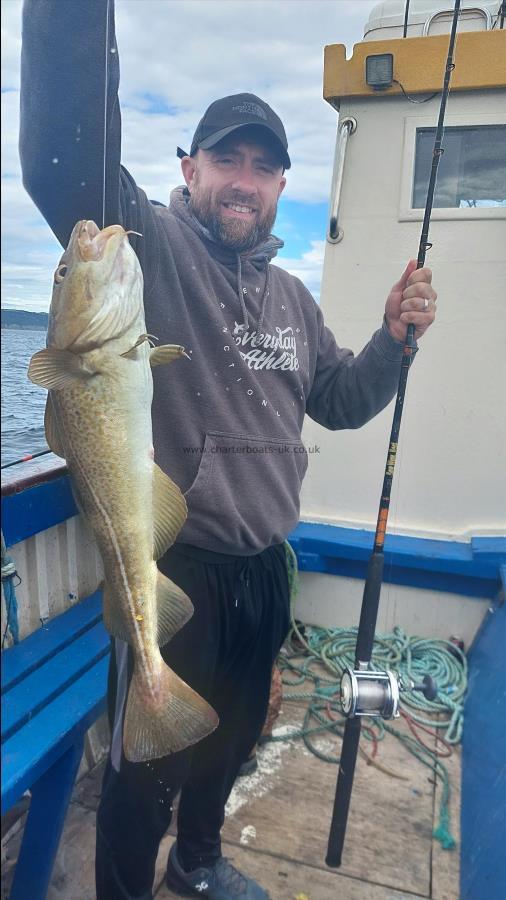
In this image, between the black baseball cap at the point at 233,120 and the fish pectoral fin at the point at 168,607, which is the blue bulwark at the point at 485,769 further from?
the black baseball cap at the point at 233,120

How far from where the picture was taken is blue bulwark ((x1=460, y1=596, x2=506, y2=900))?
192 centimetres

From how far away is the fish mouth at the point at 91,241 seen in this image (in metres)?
1.25

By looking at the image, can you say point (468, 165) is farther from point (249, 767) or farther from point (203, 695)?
point (249, 767)

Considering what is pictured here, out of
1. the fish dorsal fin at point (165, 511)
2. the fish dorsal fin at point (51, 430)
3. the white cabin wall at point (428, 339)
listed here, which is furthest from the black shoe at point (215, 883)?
the white cabin wall at point (428, 339)

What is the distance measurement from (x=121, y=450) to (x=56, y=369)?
0.74ft

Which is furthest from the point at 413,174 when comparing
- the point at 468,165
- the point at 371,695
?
the point at 371,695

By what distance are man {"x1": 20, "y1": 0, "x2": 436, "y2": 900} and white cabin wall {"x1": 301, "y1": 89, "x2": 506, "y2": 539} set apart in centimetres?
135

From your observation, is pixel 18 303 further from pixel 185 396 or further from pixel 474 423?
pixel 474 423

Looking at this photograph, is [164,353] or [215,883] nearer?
[164,353]

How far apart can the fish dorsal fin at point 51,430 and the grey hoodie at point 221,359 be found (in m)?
0.37

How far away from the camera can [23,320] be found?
3.42 ft

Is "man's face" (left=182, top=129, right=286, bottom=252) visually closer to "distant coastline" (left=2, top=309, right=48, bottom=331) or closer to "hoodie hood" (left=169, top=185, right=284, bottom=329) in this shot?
"hoodie hood" (left=169, top=185, right=284, bottom=329)

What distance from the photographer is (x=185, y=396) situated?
1.79 meters

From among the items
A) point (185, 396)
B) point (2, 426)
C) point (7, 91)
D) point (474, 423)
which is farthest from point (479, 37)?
point (2, 426)
